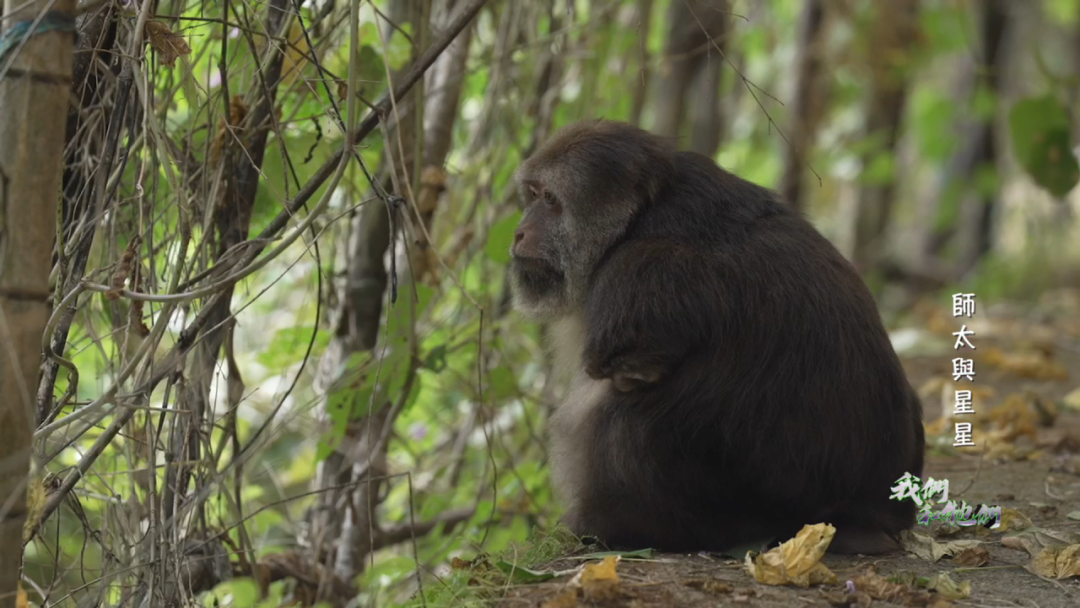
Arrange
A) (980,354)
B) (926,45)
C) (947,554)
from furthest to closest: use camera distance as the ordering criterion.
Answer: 1. (926,45)
2. (980,354)
3. (947,554)

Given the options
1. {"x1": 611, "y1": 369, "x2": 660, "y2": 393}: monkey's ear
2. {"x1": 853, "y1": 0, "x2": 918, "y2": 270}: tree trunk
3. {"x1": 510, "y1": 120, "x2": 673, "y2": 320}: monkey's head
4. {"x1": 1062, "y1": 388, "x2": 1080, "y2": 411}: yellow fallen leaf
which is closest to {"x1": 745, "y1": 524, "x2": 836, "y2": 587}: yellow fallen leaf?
{"x1": 611, "y1": 369, "x2": 660, "y2": 393}: monkey's ear

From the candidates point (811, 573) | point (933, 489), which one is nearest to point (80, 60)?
point (811, 573)

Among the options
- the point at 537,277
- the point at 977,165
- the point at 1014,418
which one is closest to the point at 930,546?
the point at 537,277

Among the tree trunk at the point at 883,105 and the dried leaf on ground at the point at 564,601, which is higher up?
the tree trunk at the point at 883,105

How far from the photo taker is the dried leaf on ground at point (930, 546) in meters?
3.55

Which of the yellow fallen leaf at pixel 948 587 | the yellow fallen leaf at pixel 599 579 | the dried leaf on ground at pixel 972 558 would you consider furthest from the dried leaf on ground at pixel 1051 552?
the yellow fallen leaf at pixel 599 579

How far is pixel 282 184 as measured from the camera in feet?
13.0

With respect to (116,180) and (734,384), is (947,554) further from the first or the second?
(116,180)

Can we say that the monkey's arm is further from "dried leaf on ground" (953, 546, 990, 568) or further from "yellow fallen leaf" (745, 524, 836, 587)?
"dried leaf on ground" (953, 546, 990, 568)

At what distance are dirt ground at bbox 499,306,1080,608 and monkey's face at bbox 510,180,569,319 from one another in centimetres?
93

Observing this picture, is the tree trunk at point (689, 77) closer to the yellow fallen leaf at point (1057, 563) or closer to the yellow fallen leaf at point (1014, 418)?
the yellow fallen leaf at point (1014, 418)

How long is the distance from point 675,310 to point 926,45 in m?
8.50

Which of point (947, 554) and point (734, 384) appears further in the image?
point (947, 554)

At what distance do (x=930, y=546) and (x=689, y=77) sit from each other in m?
4.42
